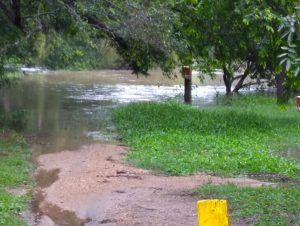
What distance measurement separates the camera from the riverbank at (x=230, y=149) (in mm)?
8203

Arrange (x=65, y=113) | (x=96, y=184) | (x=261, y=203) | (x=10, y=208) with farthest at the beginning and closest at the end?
(x=65, y=113)
(x=96, y=184)
(x=10, y=208)
(x=261, y=203)

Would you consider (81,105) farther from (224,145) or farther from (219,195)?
(219,195)

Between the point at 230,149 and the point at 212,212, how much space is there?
31.4ft

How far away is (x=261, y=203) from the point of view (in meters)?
8.13

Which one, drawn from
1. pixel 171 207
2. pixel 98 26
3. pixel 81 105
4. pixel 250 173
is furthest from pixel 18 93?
pixel 171 207

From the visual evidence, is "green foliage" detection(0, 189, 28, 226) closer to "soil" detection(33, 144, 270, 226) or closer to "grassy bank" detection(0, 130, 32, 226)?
"grassy bank" detection(0, 130, 32, 226)

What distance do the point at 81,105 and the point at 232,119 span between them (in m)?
8.85

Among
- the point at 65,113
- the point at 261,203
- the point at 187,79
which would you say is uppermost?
Answer: the point at 187,79

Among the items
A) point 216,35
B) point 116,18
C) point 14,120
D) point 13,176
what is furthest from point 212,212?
point 14,120

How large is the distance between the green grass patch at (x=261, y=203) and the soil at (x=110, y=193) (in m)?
0.23

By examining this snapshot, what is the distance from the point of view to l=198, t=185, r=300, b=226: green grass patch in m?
7.36

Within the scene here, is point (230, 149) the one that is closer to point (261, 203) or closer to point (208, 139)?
point (208, 139)

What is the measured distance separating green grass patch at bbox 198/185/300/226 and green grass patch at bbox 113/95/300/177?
1.59 meters

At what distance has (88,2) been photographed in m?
14.2
